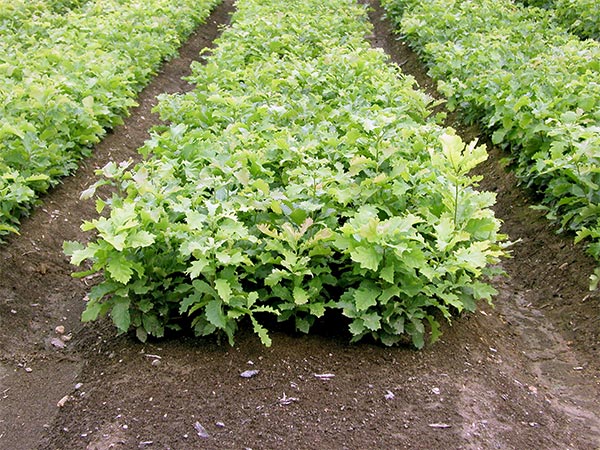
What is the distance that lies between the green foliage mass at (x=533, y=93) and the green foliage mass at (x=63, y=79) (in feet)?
13.6

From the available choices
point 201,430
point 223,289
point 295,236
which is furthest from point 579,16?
point 201,430

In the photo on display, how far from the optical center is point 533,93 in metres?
7.13

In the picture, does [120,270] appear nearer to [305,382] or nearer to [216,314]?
[216,314]

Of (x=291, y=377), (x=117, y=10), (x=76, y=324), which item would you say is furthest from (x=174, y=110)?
(x=117, y=10)

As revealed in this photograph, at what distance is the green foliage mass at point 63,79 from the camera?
248 inches

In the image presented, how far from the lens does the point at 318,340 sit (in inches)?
170

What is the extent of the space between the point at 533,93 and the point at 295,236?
3990mm

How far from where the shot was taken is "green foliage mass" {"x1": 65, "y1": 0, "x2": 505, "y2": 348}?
4.11 metres

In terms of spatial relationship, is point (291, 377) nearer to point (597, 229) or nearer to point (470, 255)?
point (470, 255)

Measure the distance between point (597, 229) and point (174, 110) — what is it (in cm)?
399

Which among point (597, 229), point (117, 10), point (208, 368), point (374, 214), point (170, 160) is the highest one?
point (597, 229)

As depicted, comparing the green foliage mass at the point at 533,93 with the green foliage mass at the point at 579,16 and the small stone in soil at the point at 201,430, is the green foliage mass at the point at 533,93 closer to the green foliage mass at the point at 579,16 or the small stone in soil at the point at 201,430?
the green foliage mass at the point at 579,16

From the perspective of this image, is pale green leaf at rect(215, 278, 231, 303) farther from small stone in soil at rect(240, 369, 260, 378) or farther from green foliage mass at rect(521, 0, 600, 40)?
green foliage mass at rect(521, 0, 600, 40)

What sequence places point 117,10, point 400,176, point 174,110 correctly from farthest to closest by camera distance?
point 117,10 → point 174,110 → point 400,176
